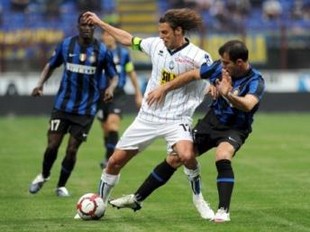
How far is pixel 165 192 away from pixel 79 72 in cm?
195

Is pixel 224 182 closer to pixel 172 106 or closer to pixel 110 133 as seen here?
pixel 172 106

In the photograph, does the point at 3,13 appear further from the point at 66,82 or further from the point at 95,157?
the point at 66,82

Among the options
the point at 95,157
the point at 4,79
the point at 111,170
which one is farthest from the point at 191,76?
the point at 4,79

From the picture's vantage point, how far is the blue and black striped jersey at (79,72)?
13.1 m

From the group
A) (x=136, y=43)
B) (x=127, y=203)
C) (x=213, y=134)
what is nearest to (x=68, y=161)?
(x=127, y=203)

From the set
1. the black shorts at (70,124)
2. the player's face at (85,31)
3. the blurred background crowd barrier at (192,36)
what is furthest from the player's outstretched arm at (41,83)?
the blurred background crowd barrier at (192,36)

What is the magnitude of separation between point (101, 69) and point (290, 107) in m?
19.4

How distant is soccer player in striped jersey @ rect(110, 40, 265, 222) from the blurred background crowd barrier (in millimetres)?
19774

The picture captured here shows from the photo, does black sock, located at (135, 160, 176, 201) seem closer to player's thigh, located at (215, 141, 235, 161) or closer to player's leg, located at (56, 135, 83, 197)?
player's thigh, located at (215, 141, 235, 161)

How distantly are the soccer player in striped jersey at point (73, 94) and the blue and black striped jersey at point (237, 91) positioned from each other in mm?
3133

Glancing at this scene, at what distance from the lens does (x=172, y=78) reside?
10.3 m

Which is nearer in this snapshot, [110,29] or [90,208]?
[90,208]

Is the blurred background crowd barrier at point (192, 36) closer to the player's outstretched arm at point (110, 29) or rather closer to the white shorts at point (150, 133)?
the player's outstretched arm at point (110, 29)

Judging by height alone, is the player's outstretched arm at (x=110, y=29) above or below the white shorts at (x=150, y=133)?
above
